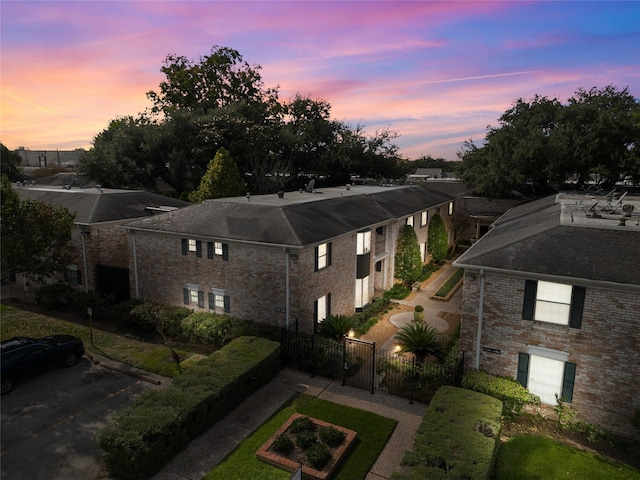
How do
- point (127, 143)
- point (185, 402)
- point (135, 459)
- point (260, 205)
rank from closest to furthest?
point (135, 459)
point (185, 402)
point (260, 205)
point (127, 143)

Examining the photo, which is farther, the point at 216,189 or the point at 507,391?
the point at 216,189

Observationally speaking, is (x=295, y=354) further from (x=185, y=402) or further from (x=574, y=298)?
(x=574, y=298)

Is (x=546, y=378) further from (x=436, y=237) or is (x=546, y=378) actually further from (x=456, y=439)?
(x=436, y=237)

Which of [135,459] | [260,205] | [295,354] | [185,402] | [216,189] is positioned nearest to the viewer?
[135,459]

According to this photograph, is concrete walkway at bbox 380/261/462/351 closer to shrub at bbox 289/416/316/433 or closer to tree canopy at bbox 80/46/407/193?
shrub at bbox 289/416/316/433

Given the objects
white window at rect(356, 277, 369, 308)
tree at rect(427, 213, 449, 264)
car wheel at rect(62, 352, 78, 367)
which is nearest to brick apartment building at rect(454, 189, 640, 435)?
white window at rect(356, 277, 369, 308)

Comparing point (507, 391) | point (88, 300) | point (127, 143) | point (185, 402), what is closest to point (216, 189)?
point (127, 143)

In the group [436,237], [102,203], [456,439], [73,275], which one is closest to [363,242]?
[436,237]
